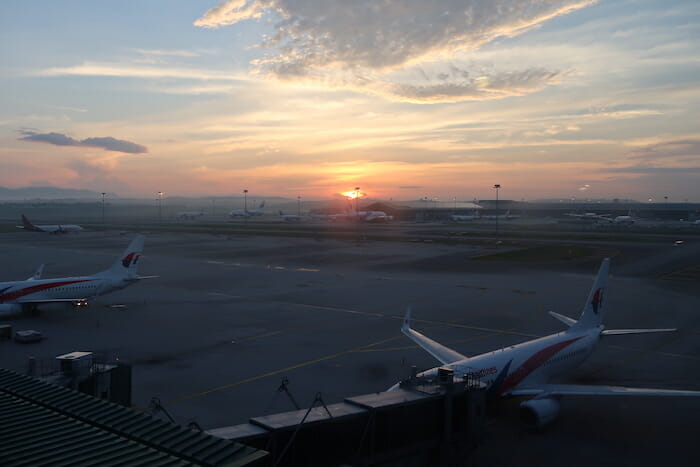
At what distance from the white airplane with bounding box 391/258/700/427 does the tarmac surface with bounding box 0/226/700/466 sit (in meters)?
1.29

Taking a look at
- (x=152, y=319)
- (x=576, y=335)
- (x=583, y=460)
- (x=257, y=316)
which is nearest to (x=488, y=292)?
(x=257, y=316)

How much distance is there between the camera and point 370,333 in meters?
41.7

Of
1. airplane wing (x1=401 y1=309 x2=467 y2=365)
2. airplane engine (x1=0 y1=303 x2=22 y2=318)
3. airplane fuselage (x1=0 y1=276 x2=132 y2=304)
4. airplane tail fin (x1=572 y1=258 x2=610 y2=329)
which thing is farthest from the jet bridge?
airplane fuselage (x1=0 y1=276 x2=132 y2=304)

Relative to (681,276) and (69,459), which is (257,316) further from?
(681,276)

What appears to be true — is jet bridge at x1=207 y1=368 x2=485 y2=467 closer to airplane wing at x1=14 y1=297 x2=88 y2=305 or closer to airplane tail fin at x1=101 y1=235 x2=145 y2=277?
airplane wing at x1=14 y1=297 x2=88 y2=305

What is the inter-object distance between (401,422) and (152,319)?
114 feet

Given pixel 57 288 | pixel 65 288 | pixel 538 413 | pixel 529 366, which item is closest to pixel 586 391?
pixel 538 413

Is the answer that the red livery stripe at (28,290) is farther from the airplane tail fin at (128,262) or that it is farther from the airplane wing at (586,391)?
the airplane wing at (586,391)

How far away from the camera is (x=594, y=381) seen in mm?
31078

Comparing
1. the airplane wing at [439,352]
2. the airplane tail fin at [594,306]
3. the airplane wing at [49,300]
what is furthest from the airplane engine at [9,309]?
the airplane tail fin at [594,306]

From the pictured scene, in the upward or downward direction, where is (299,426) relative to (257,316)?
upward

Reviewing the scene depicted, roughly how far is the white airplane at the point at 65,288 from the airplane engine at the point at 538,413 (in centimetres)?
3920

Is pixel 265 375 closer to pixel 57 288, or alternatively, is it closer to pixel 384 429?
pixel 384 429

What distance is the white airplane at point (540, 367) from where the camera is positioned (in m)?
23.3
